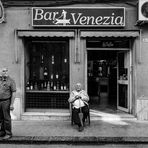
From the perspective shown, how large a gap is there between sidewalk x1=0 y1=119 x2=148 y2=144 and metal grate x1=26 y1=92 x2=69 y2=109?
0.74 m

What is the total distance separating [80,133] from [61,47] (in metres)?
3.51

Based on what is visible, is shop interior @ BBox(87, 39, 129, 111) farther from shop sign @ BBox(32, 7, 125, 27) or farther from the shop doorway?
shop sign @ BBox(32, 7, 125, 27)

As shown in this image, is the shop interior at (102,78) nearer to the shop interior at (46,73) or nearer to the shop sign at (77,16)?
the shop interior at (46,73)

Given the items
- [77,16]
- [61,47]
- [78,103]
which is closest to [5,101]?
[78,103]

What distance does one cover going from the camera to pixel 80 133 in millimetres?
8195

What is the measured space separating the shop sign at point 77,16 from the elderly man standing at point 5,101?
9.36 ft

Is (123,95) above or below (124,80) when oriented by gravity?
below

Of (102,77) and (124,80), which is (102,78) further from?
(124,80)

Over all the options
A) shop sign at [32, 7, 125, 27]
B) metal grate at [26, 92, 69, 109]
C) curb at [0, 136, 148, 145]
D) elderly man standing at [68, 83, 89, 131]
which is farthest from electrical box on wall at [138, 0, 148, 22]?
curb at [0, 136, 148, 145]

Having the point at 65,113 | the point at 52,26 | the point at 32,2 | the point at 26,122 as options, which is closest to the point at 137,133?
the point at 65,113

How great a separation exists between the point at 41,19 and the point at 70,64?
180 cm

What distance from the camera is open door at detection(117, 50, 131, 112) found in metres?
10.5

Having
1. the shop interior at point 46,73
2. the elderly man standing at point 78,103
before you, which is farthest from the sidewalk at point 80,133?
the shop interior at point 46,73

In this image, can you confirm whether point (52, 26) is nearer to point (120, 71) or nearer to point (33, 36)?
point (33, 36)
